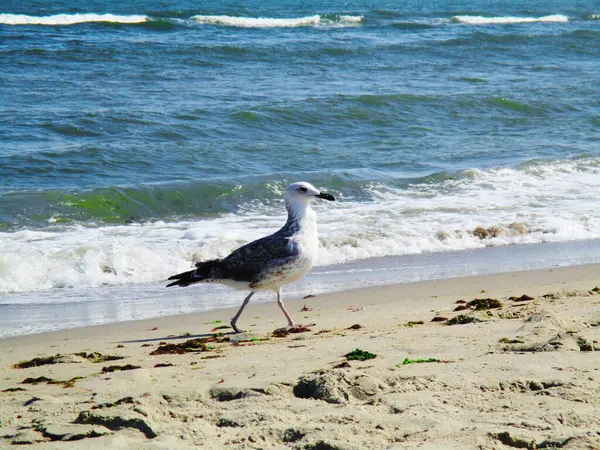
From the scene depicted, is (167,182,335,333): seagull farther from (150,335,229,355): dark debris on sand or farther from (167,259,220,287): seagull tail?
(150,335,229,355): dark debris on sand

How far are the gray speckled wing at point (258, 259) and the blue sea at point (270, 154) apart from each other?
38.5 inches

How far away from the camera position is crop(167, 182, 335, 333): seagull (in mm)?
6363

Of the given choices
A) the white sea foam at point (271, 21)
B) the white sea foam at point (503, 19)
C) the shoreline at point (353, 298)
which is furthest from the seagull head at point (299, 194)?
the white sea foam at point (503, 19)

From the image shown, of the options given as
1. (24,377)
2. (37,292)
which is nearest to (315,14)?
(37,292)

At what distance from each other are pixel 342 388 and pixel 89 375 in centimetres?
161

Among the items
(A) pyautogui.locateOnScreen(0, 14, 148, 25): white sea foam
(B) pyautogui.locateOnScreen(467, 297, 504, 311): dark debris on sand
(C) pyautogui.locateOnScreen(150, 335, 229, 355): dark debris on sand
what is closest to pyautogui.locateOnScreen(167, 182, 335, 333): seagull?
(C) pyautogui.locateOnScreen(150, 335, 229, 355): dark debris on sand

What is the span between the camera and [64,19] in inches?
1195

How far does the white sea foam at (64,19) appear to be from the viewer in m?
29.4

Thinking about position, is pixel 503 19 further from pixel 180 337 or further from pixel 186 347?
pixel 186 347

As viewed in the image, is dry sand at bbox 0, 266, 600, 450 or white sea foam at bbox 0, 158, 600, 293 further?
white sea foam at bbox 0, 158, 600, 293

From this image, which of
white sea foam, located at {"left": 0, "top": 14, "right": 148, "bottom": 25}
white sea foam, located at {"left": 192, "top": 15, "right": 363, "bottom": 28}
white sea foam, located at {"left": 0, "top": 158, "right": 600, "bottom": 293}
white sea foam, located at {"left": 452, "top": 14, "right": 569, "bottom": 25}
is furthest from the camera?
white sea foam, located at {"left": 452, "top": 14, "right": 569, "bottom": 25}

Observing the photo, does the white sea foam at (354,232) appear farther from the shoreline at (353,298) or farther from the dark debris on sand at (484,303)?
the dark debris on sand at (484,303)

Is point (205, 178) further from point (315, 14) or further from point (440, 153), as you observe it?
point (315, 14)

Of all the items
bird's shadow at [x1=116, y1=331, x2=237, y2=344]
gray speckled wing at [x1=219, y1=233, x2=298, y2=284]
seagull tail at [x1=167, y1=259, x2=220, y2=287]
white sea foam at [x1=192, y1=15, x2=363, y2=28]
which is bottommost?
bird's shadow at [x1=116, y1=331, x2=237, y2=344]
